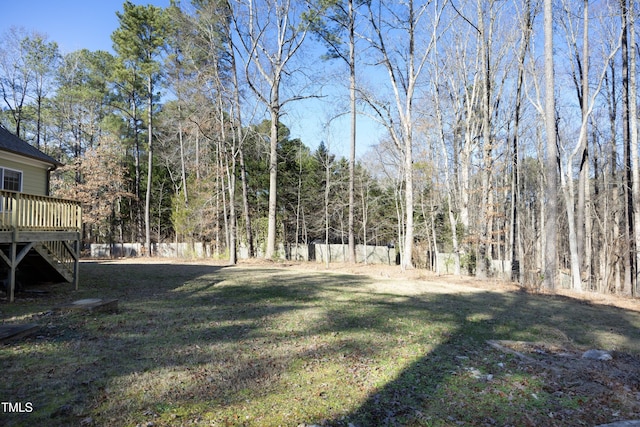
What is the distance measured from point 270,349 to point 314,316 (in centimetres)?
187

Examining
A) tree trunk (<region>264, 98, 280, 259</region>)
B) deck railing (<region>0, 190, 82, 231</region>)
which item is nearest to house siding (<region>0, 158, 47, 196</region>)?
deck railing (<region>0, 190, 82, 231</region>)

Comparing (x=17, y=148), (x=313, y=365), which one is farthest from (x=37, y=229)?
(x=313, y=365)

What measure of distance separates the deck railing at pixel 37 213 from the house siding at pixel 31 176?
2.99 metres

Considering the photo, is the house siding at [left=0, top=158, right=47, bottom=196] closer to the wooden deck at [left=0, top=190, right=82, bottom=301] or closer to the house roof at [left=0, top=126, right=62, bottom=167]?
the house roof at [left=0, top=126, right=62, bottom=167]

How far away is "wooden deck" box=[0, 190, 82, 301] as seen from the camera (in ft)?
24.3

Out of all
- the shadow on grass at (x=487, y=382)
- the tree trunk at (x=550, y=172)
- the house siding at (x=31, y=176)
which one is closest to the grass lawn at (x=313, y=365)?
the shadow on grass at (x=487, y=382)

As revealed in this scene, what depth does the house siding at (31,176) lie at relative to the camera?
1106 cm

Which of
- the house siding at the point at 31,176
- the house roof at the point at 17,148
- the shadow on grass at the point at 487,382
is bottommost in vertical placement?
the shadow on grass at the point at 487,382

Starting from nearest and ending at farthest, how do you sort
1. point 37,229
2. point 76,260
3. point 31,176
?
point 37,229
point 76,260
point 31,176

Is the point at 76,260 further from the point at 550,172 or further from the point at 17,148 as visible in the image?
the point at 550,172

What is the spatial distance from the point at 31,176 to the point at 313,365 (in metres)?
12.5

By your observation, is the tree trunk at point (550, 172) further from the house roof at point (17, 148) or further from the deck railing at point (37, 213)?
the house roof at point (17, 148)

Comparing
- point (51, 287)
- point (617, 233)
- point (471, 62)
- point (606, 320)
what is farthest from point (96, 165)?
point (617, 233)

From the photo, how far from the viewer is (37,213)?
8.20 metres
